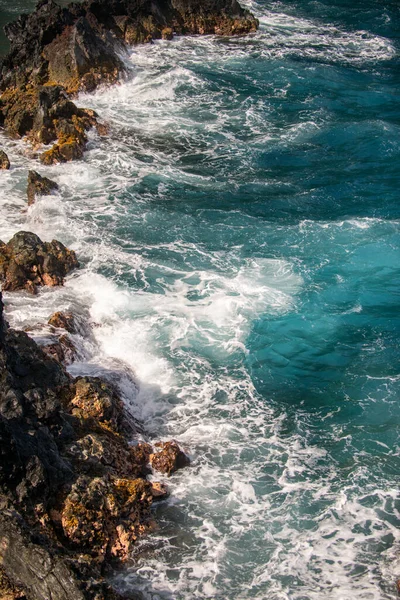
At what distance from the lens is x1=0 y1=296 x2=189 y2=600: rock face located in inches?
533

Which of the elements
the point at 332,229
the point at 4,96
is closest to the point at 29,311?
the point at 332,229

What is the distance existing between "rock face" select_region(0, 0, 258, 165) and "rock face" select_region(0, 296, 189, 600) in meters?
19.9

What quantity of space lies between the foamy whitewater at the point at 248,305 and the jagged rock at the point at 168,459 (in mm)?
346

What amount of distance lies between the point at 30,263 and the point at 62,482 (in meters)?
11.7

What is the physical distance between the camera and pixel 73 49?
44.1m

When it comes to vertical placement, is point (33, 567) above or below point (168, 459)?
above

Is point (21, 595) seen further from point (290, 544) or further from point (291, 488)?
point (291, 488)

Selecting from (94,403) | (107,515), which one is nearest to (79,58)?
(94,403)

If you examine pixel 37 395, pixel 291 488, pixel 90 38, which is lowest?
pixel 291 488

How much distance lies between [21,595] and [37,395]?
533 centimetres

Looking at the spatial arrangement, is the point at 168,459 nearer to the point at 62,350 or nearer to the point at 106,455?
the point at 106,455

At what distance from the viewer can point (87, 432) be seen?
18391 millimetres

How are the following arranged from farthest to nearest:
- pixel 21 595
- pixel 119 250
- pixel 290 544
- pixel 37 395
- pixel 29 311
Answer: pixel 119 250
pixel 29 311
pixel 37 395
pixel 290 544
pixel 21 595

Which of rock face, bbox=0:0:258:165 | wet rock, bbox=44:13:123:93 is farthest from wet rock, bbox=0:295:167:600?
wet rock, bbox=44:13:123:93
